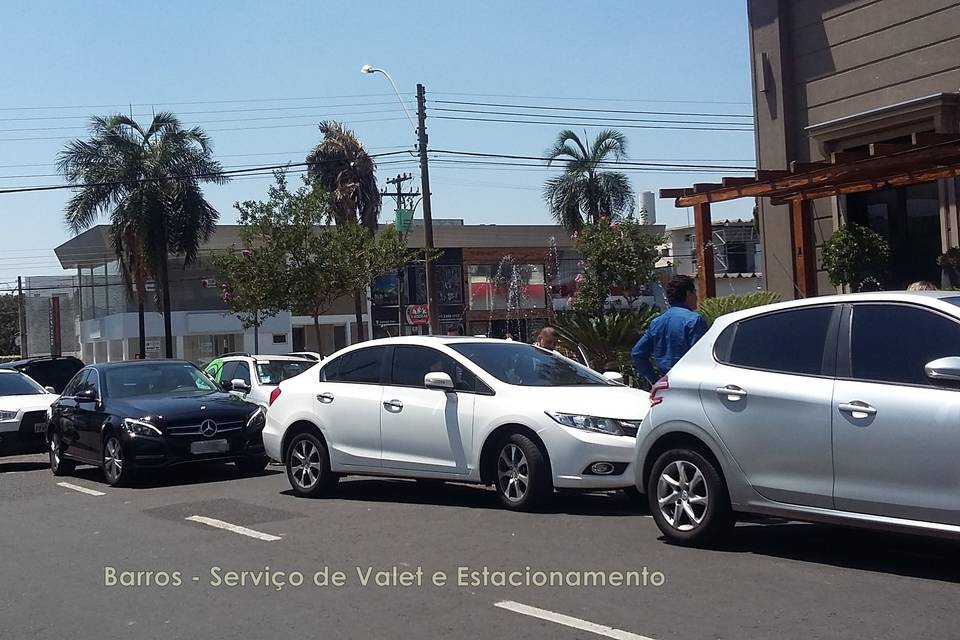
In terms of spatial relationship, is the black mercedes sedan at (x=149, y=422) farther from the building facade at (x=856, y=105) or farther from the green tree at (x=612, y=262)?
the green tree at (x=612, y=262)

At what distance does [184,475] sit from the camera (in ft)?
46.7

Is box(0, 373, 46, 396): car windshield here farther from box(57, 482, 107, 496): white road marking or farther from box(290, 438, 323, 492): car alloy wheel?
box(290, 438, 323, 492): car alloy wheel

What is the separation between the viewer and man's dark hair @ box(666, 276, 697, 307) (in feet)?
34.2

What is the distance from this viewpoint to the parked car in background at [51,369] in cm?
2231

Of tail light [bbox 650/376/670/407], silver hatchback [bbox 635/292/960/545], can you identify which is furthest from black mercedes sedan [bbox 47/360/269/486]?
tail light [bbox 650/376/670/407]

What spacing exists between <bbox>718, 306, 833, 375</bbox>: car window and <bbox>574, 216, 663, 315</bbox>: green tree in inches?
529

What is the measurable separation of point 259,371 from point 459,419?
7176mm

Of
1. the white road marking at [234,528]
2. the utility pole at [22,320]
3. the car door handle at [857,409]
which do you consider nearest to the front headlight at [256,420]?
the white road marking at [234,528]

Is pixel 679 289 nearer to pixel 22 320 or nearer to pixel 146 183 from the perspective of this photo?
pixel 146 183

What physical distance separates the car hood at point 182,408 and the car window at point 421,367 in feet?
10.7

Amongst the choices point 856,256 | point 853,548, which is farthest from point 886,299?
point 856,256

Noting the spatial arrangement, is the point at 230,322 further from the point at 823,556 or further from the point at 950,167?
the point at 823,556

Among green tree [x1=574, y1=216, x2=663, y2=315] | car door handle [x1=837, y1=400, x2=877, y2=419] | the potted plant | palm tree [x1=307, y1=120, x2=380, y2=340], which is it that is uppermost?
palm tree [x1=307, y1=120, x2=380, y2=340]

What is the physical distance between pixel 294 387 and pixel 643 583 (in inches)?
225
